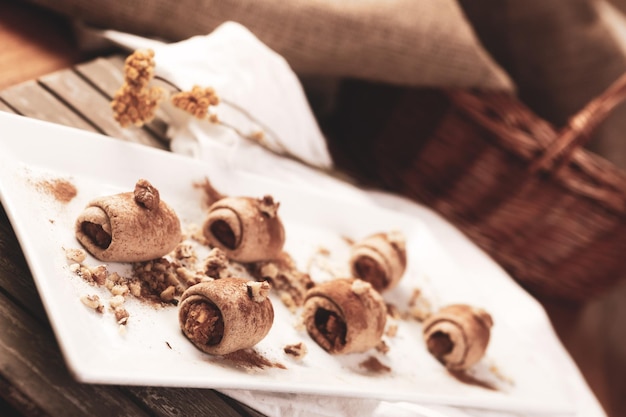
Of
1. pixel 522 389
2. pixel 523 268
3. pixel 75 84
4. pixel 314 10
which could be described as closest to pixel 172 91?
pixel 75 84

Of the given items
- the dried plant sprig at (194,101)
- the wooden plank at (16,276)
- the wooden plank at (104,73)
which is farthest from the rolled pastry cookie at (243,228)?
the wooden plank at (104,73)

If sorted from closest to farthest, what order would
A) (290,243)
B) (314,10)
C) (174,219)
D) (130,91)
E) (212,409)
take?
(212,409) → (174,219) → (130,91) → (290,243) → (314,10)

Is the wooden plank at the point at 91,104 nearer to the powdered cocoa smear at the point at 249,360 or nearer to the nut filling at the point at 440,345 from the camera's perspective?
the powdered cocoa smear at the point at 249,360

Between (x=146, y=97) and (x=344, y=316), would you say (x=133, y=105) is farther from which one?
(x=344, y=316)

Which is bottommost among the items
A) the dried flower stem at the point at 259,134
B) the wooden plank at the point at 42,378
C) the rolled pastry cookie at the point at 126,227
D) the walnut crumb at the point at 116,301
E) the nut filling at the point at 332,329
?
the wooden plank at the point at 42,378

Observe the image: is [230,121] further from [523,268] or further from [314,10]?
[523,268]

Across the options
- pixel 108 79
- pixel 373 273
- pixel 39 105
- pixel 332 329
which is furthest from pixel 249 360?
pixel 108 79
